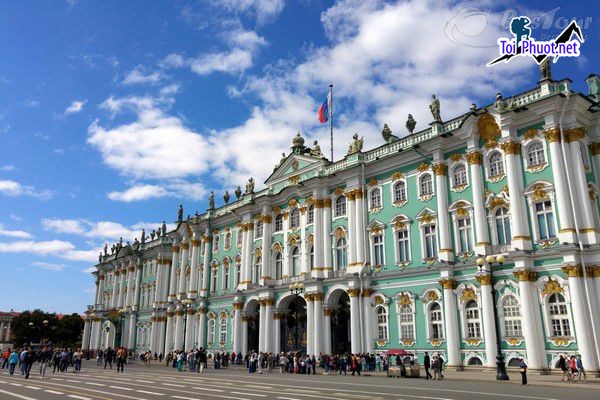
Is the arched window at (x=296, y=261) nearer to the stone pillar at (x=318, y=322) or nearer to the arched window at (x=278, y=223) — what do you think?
the arched window at (x=278, y=223)

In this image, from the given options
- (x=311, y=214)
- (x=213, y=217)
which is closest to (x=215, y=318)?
(x=213, y=217)

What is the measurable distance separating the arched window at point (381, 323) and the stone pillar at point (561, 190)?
521 inches

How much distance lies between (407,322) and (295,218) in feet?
49.0

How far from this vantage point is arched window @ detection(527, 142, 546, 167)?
29984mm

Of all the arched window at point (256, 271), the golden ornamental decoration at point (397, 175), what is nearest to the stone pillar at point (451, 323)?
the golden ornamental decoration at point (397, 175)

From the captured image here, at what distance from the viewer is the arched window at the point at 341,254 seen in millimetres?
39812

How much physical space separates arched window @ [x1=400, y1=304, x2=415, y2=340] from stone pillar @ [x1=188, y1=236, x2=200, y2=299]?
2741cm

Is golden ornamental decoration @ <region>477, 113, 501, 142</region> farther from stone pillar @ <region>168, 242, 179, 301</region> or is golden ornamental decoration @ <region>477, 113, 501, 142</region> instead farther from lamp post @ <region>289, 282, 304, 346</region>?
stone pillar @ <region>168, 242, 179, 301</region>

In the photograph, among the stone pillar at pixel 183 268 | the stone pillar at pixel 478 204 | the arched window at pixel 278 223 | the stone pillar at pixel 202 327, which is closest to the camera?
the stone pillar at pixel 478 204

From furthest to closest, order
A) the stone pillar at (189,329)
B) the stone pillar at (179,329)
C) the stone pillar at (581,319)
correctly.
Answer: the stone pillar at (179,329) < the stone pillar at (189,329) < the stone pillar at (581,319)

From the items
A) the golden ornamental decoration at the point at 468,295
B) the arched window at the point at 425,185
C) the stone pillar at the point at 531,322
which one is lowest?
the stone pillar at the point at 531,322

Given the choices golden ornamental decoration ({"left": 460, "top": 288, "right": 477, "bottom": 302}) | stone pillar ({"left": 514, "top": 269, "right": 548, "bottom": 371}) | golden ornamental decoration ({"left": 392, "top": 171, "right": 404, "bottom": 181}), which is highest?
golden ornamental decoration ({"left": 392, "top": 171, "right": 404, "bottom": 181})

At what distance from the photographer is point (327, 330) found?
39.2 meters

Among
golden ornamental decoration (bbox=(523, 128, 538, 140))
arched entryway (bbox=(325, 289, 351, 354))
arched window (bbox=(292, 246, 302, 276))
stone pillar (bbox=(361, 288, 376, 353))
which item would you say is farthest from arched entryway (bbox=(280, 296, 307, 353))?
golden ornamental decoration (bbox=(523, 128, 538, 140))
